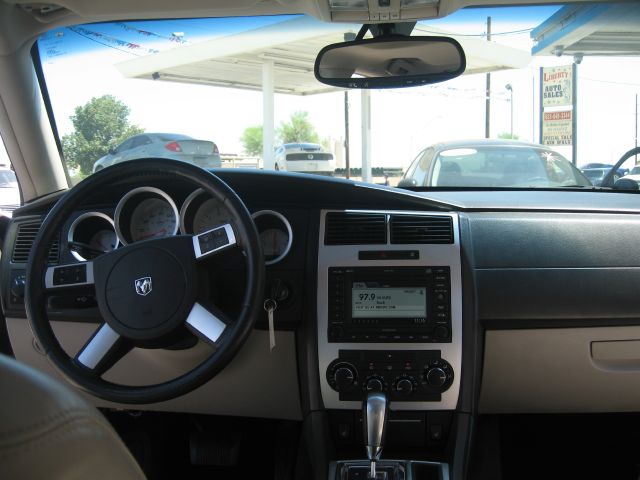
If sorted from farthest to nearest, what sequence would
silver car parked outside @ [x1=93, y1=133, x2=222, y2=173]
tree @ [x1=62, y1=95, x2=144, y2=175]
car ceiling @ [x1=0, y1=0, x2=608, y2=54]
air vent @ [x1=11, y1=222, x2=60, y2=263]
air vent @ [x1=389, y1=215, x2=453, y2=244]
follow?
tree @ [x1=62, y1=95, x2=144, y2=175], silver car parked outside @ [x1=93, y1=133, x2=222, y2=173], air vent @ [x1=11, y1=222, x2=60, y2=263], car ceiling @ [x1=0, y1=0, x2=608, y2=54], air vent @ [x1=389, y1=215, x2=453, y2=244]

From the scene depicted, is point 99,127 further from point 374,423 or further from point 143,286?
point 374,423

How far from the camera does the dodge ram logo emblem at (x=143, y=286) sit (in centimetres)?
206

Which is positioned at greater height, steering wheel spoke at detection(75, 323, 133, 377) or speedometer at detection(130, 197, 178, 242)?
speedometer at detection(130, 197, 178, 242)

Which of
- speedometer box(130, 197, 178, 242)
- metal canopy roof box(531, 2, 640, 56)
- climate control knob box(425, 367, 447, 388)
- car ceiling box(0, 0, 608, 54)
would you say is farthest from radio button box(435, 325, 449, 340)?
metal canopy roof box(531, 2, 640, 56)

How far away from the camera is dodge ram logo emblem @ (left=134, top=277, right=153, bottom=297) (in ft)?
6.77

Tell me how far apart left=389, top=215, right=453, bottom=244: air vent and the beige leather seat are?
1690 millimetres

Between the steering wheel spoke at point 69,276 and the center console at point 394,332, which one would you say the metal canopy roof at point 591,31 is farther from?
the steering wheel spoke at point 69,276

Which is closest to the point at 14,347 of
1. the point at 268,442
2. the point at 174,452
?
the point at 174,452

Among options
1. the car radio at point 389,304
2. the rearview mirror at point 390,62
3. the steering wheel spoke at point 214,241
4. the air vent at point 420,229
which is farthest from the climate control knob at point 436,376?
the rearview mirror at point 390,62

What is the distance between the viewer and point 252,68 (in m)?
3.79

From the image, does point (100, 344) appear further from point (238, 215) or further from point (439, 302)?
point (439, 302)

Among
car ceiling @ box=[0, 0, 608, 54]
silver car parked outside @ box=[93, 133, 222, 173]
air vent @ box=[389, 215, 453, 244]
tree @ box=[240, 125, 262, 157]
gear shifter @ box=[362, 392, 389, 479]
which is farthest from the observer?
tree @ box=[240, 125, 262, 157]

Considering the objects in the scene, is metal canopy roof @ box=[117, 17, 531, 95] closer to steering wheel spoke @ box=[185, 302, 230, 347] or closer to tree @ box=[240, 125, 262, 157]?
tree @ box=[240, 125, 262, 157]

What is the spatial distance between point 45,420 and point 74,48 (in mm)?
2898
